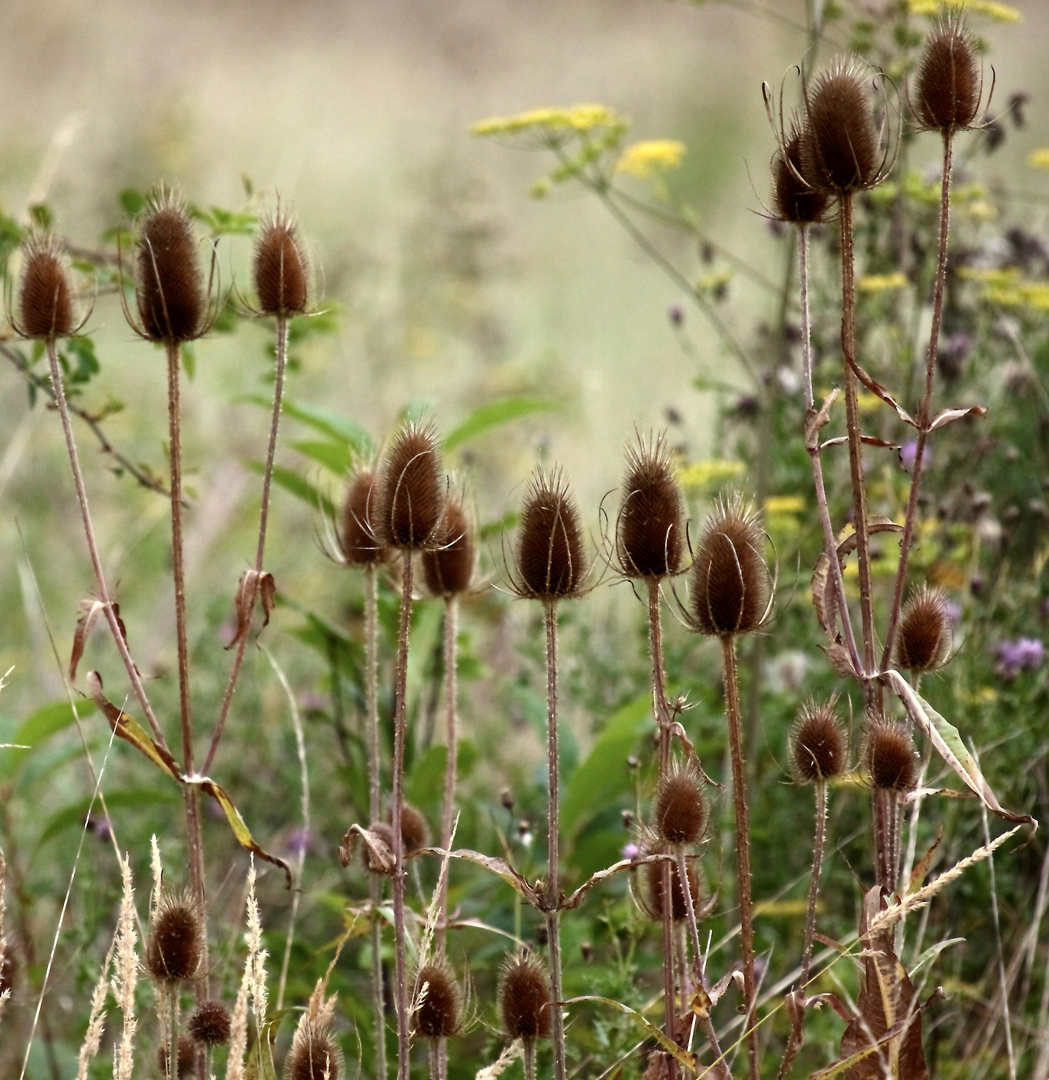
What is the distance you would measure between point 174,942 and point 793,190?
1109 millimetres

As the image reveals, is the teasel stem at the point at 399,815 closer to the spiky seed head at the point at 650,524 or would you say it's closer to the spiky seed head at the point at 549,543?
the spiky seed head at the point at 549,543

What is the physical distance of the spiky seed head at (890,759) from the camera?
5.15ft

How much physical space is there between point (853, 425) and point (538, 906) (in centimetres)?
65

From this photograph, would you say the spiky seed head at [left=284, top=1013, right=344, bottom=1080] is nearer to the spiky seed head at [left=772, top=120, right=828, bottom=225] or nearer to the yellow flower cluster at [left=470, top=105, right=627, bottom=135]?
the spiky seed head at [left=772, top=120, right=828, bottom=225]

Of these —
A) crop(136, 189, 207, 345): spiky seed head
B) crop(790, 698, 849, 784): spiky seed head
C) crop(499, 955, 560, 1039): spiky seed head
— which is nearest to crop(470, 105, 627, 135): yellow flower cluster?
crop(136, 189, 207, 345): spiky seed head

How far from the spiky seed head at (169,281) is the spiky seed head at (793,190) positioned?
0.68 m

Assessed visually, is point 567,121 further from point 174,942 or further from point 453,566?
point 174,942

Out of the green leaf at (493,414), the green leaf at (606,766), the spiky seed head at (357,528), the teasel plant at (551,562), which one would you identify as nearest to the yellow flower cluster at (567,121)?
the green leaf at (493,414)

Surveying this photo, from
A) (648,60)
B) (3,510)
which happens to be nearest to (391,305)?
(3,510)

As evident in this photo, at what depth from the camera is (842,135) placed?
1479 mm

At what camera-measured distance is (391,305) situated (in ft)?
23.6

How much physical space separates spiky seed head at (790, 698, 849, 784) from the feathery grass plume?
2.63 feet

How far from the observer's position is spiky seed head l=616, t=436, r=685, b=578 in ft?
4.89

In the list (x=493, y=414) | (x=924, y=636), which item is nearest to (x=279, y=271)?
(x=924, y=636)
